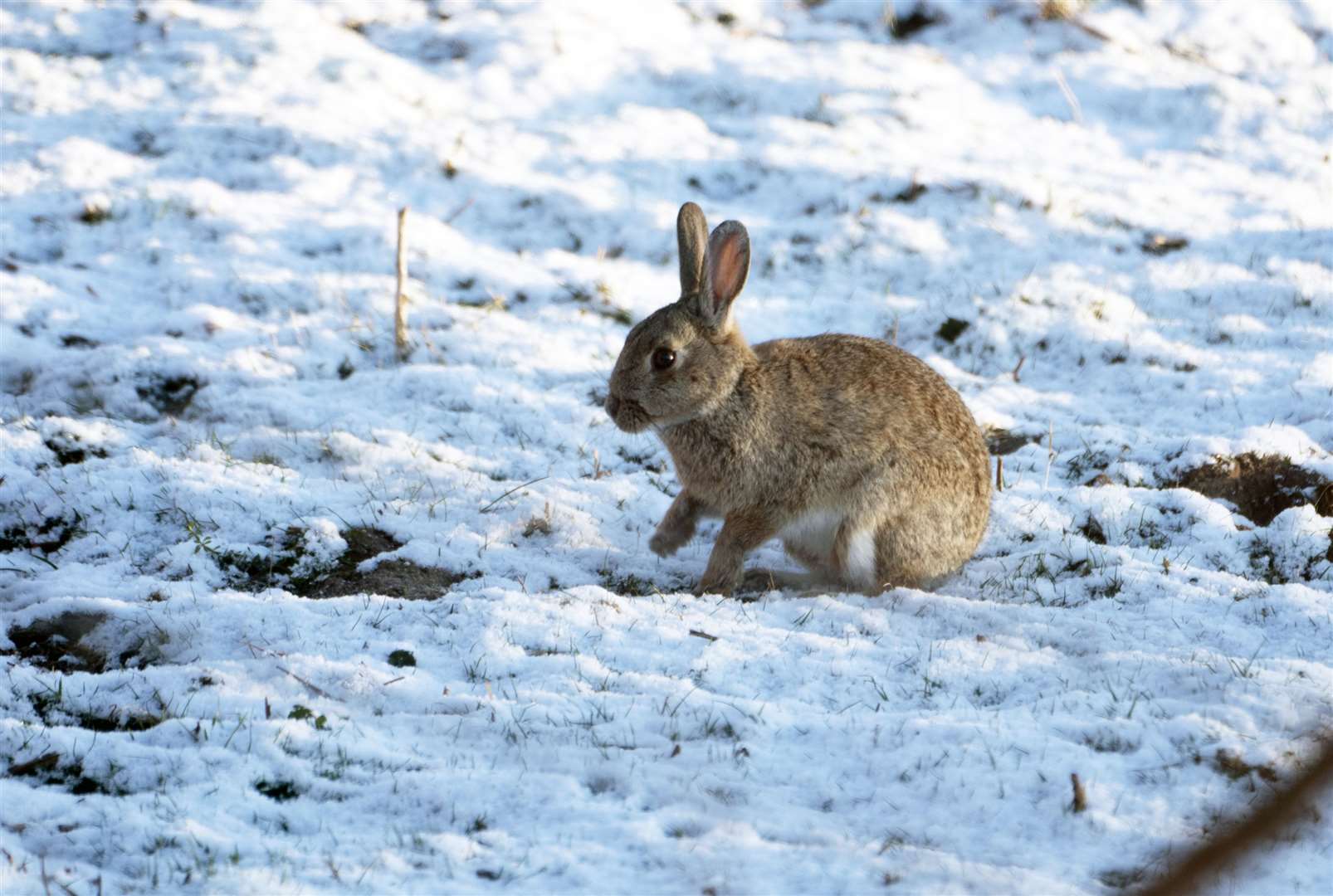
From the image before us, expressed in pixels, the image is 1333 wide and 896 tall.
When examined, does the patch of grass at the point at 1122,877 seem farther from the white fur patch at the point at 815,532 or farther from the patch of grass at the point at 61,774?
the patch of grass at the point at 61,774

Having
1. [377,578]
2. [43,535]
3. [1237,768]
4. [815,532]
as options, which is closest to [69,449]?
[43,535]

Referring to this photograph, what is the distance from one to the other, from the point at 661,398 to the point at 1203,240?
19.2 feet

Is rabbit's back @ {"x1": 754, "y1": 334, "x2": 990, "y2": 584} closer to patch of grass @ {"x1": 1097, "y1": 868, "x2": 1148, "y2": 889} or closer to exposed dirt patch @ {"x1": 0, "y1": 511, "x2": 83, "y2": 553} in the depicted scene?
patch of grass @ {"x1": 1097, "y1": 868, "x2": 1148, "y2": 889}

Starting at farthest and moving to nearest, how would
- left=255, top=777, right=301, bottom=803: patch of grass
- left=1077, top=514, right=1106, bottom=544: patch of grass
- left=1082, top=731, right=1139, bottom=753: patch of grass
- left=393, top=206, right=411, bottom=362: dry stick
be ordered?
1. left=393, top=206, right=411, bottom=362: dry stick
2. left=1077, top=514, right=1106, bottom=544: patch of grass
3. left=1082, top=731, right=1139, bottom=753: patch of grass
4. left=255, top=777, right=301, bottom=803: patch of grass

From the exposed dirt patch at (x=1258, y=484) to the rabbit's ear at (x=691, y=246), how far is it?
2853 millimetres

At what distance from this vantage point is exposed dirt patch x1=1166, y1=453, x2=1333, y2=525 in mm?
6477

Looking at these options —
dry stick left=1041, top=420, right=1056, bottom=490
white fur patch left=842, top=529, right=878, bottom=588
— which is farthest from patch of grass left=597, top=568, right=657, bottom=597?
dry stick left=1041, top=420, right=1056, bottom=490

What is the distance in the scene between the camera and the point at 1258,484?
6.61 metres

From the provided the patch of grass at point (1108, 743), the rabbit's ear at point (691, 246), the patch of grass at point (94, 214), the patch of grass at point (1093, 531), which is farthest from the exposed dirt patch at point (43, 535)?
the patch of grass at point (1093, 531)

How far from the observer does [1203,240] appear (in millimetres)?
9562

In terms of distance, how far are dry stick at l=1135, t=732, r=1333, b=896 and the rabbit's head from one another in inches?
188

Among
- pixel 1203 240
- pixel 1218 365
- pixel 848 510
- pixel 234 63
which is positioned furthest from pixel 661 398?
pixel 234 63

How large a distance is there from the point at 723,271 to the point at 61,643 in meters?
3.12

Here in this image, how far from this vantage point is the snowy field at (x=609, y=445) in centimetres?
373
